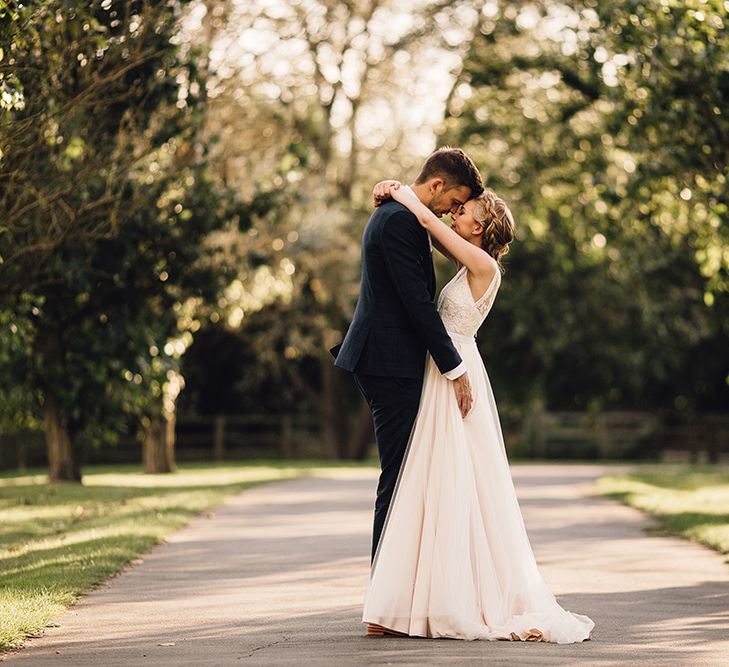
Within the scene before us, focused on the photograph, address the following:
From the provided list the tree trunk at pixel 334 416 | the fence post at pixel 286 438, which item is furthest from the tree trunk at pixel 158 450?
the fence post at pixel 286 438

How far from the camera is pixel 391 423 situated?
286 inches

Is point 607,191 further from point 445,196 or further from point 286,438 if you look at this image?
point 286,438

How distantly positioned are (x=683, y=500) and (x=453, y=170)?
39.3ft

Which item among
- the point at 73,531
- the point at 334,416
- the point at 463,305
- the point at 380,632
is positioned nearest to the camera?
the point at 380,632

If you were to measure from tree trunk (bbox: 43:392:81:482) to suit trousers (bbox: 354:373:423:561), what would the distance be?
48.5 feet

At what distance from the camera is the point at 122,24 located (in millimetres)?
13031

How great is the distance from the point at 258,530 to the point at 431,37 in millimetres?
20422

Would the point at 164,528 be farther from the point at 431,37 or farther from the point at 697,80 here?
the point at 431,37

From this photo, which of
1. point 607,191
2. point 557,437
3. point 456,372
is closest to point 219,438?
point 557,437

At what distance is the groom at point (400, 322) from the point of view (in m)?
7.07

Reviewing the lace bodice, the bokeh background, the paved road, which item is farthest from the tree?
the lace bodice

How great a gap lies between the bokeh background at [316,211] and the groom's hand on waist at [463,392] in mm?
3655

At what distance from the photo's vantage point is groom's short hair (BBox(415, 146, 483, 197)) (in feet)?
23.5

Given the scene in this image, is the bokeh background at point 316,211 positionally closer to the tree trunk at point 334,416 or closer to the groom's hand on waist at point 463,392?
the tree trunk at point 334,416
